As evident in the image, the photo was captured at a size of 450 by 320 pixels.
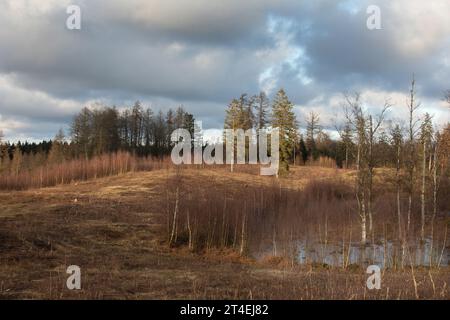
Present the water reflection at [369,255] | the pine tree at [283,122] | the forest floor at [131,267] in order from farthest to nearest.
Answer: the pine tree at [283,122], the water reflection at [369,255], the forest floor at [131,267]

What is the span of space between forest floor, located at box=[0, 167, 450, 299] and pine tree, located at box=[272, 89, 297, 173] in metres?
30.6

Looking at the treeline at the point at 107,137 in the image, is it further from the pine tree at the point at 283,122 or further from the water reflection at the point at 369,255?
the water reflection at the point at 369,255

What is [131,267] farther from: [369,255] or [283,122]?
[283,122]

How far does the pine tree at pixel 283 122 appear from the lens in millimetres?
60562

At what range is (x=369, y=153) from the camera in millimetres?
27297

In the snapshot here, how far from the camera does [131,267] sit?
1689 centimetres

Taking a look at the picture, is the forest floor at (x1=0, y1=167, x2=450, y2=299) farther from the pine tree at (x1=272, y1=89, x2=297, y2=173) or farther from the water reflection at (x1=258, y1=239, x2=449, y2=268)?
the pine tree at (x1=272, y1=89, x2=297, y2=173)

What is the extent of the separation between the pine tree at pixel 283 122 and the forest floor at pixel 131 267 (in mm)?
30578

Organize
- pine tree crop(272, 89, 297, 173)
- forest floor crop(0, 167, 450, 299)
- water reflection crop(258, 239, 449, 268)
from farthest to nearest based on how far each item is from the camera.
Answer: pine tree crop(272, 89, 297, 173) → water reflection crop(258, 239, 449, 268) → forest floor crop(0, 167, 450, 299)

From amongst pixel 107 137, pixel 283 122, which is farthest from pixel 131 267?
pixel 107 137

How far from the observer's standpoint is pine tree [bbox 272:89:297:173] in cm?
6056

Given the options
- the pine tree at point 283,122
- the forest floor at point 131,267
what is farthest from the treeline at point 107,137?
the forest floor at point 131,267

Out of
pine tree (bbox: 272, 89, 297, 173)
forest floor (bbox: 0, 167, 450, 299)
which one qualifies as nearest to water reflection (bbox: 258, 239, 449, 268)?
forest floor (bbox: 0, 167, 450, 299)
